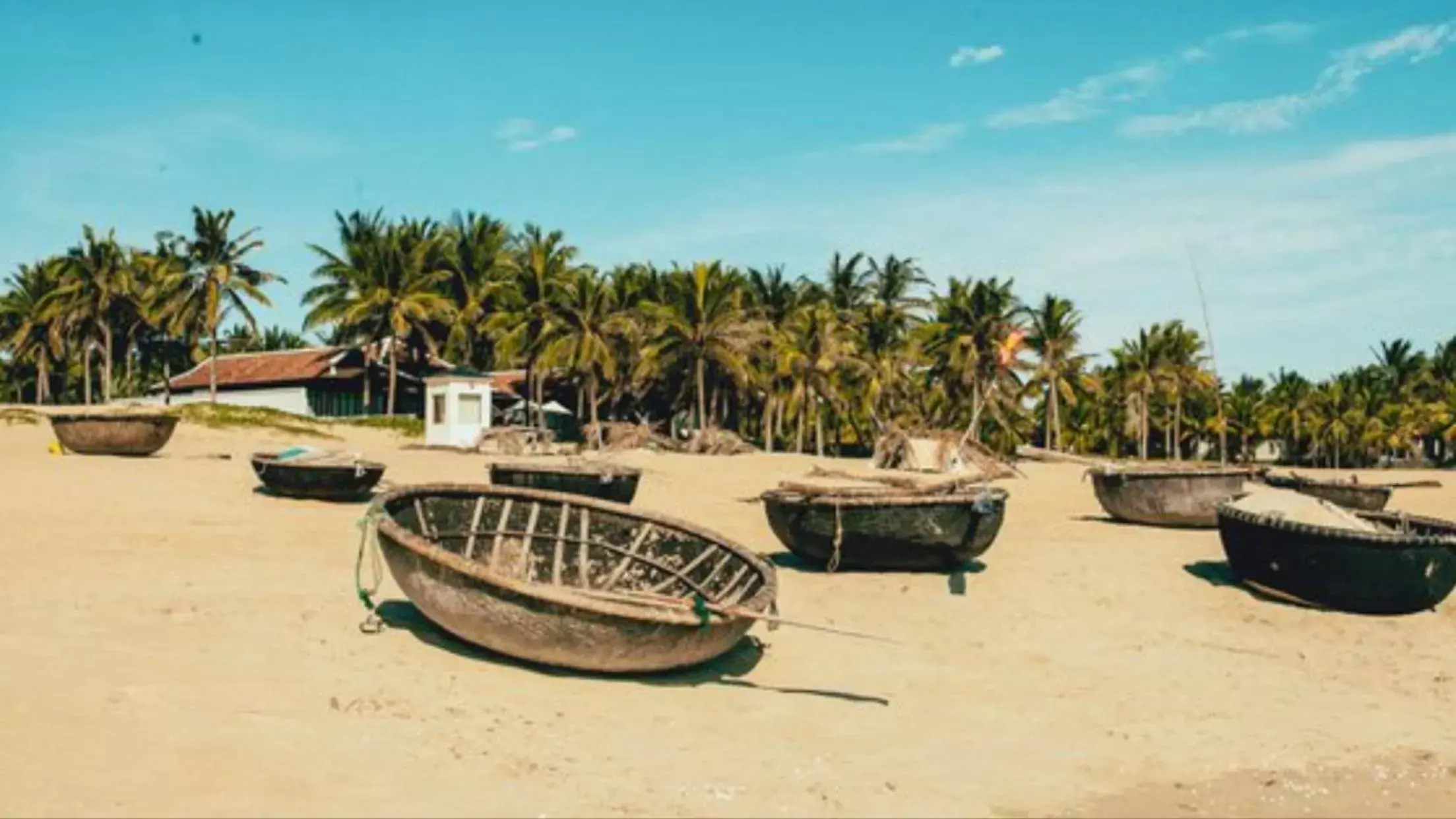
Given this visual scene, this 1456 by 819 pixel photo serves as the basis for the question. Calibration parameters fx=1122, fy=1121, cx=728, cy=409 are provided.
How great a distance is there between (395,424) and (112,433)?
22.6 m

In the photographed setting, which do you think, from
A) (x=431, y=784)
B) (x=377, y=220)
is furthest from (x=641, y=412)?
(x=431, y=784)

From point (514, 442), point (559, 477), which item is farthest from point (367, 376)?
point (559, 477)

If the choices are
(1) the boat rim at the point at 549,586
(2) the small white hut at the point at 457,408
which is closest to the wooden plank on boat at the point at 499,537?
(1) the boat rim at the point at 549,586

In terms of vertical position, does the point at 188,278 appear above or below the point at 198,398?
above

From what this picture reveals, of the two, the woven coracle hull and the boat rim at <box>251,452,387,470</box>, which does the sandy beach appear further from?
the woven coracle hull

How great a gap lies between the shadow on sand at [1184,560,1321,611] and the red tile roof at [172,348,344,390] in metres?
42.5

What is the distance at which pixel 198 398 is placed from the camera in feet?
171

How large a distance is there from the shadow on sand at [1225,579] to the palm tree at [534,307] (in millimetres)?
33789

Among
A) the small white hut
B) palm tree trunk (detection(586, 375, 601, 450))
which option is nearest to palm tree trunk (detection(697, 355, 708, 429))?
palm tree trunk (detection(586, 375, 601, 450))

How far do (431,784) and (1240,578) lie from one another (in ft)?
35.4

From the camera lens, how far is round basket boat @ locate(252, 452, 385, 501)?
1672 centimetres

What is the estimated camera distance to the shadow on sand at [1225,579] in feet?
40.8

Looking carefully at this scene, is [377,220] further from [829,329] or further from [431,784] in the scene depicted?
[431,784]

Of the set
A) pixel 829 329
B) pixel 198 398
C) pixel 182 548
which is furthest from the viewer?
pixel 198 398
